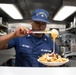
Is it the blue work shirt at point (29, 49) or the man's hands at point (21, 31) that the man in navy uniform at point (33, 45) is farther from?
the man's hands at point (21, 31)

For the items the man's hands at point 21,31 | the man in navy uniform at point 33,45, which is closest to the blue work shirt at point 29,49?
the man in navy uniform at point 33,45

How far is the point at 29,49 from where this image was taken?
1.75 m

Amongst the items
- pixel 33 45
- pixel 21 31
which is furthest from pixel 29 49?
pixel 21 31

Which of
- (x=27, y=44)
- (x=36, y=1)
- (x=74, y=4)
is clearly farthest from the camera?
(x=36, y=1)

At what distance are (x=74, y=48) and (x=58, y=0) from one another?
92.1 inches

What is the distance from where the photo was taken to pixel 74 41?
5547mm

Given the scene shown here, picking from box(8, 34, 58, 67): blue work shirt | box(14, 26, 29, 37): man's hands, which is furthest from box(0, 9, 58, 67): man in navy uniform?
box(14, 26, 29, 37): man's hands

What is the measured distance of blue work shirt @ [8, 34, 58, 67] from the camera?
1.70m

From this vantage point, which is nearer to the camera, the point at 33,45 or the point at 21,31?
the point at 21,31

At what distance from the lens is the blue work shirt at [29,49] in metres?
1.70

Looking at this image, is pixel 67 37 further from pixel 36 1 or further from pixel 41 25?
pixel 41 25

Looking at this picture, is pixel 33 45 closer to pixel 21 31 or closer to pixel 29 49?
pixel 29 49

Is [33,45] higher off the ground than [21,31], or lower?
lower
